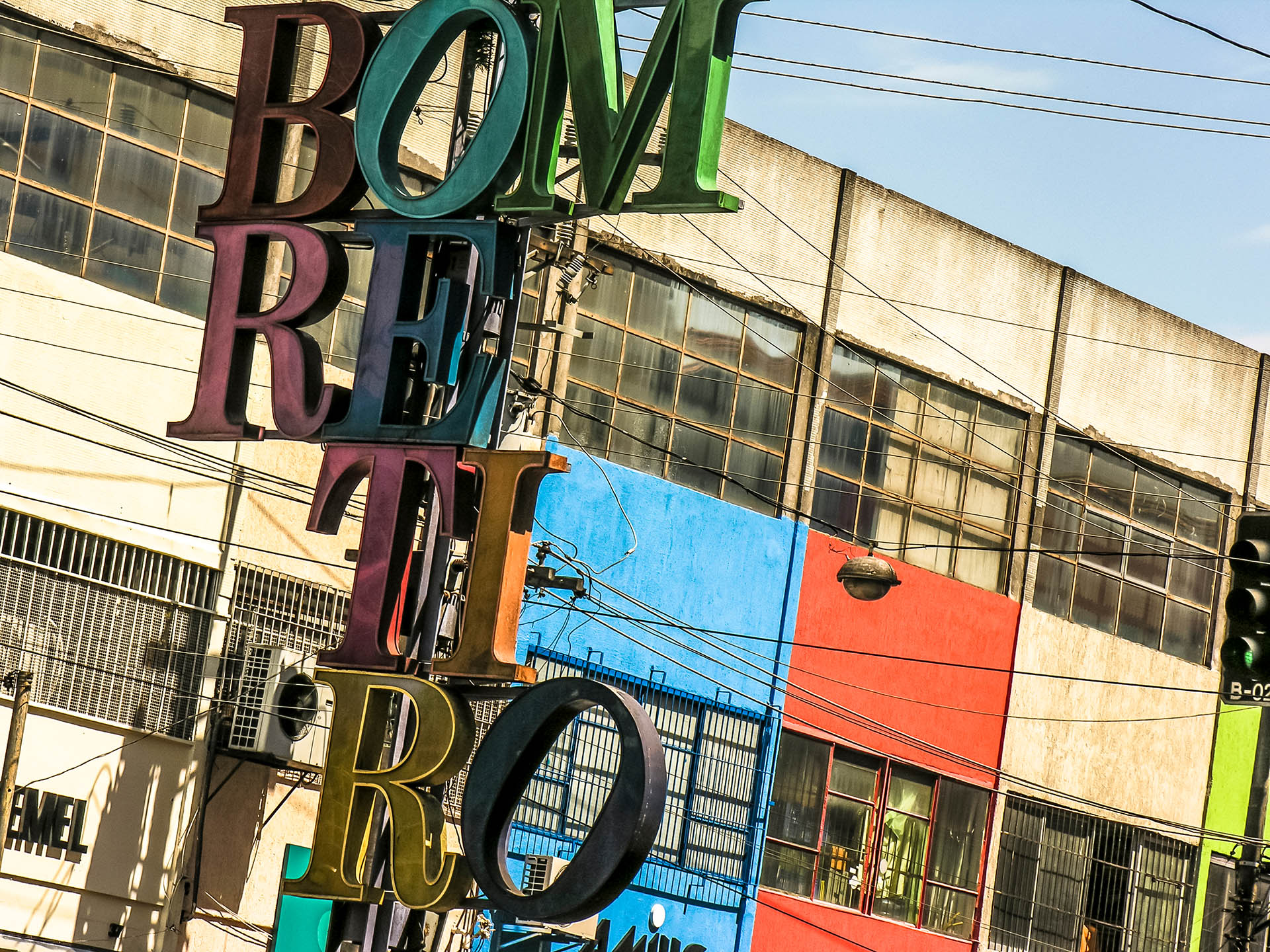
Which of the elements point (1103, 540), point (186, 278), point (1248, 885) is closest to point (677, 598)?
point (186, 278)

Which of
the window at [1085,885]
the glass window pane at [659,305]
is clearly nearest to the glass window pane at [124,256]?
the glass window pane at [659,305]

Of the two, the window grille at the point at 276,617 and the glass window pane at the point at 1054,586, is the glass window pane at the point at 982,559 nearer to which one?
the glass window pane at the point at 1054,586

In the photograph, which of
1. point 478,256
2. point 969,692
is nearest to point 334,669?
point 478,256

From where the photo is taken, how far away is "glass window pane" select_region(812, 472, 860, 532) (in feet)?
66.4

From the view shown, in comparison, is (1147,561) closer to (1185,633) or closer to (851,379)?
(1185,633)

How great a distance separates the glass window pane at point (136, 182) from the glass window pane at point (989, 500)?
10.1m

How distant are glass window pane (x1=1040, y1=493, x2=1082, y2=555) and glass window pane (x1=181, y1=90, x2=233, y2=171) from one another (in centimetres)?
1110

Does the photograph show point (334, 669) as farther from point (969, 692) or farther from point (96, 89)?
point (969, 692)

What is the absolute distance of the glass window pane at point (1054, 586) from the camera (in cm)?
2236

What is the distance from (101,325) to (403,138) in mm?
3608

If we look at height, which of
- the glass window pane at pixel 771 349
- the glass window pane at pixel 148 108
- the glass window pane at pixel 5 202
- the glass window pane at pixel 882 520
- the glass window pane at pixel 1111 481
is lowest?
the glass window pane at pixel 882 520

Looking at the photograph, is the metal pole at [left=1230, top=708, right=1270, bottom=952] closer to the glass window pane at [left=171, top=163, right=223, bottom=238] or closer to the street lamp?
the street lamp

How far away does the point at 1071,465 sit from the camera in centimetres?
2264

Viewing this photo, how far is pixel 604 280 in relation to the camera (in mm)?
18719
